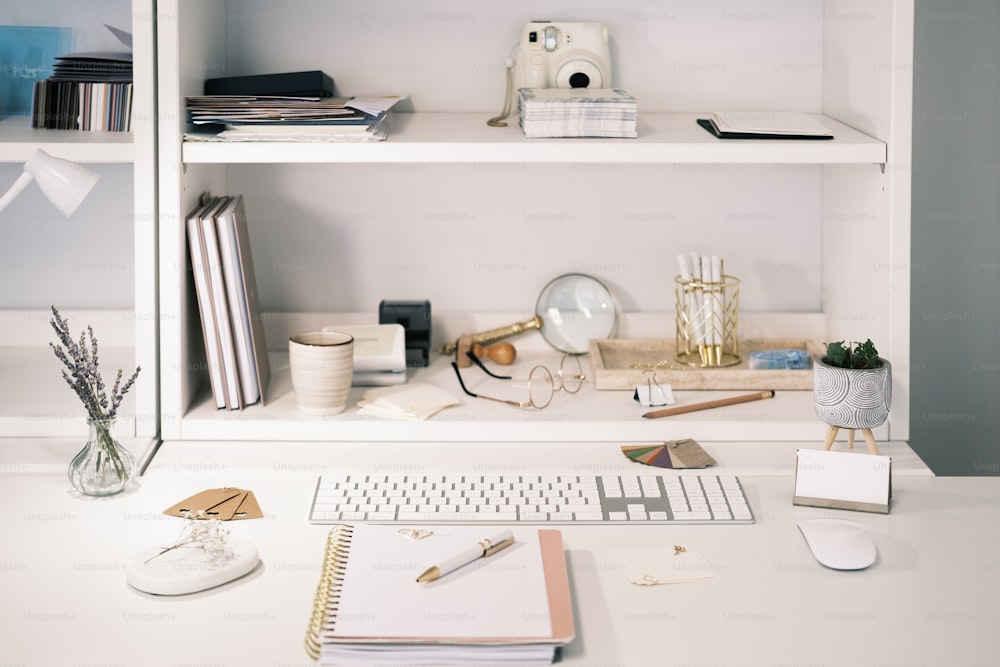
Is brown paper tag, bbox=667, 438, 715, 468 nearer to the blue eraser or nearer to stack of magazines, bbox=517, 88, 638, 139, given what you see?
the blue eraser

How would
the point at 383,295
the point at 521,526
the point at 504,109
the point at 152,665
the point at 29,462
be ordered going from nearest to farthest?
the point at 152,665 → the point at 521,526 → the point at 29,462 → the point at 504,109 → the point at 383,295

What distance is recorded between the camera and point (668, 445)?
1630mm

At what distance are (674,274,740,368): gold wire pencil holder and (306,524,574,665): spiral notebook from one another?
2.36ft

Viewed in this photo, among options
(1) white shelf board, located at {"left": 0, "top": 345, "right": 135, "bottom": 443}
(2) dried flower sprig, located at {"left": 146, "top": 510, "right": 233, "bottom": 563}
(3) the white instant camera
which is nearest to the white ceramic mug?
(1) white shelf board, located at {"left": 0, "top": 345, "right": 135, "bottom": 443}

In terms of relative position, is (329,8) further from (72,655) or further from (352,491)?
(72,655)

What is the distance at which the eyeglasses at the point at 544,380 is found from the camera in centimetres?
178

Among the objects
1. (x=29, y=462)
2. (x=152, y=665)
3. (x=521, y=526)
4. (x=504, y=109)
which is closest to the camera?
(x=152, y=665)

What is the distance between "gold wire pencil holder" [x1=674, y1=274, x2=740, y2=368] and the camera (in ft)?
6.32

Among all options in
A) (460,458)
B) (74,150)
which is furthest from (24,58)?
(460,458)

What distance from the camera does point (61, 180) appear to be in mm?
1408

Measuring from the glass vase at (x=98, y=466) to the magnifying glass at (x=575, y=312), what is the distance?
2.59ft

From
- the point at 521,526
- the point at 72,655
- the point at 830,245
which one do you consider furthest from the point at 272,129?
the point at 830,245

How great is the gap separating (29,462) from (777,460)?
1088 mm

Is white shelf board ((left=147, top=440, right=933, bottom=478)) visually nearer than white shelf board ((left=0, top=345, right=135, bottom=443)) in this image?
Yes
